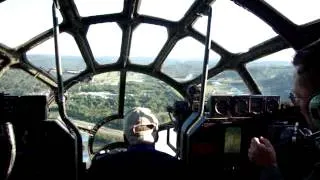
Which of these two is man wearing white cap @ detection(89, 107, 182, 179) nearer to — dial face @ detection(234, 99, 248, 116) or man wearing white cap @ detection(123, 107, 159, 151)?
man wearing white cap @ detection(123, 107, 159, 151)

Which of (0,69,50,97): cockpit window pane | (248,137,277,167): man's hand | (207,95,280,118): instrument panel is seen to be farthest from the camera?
(0,69,50,97): cockpit window pane

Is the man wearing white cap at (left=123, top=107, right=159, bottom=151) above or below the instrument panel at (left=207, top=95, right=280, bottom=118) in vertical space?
below

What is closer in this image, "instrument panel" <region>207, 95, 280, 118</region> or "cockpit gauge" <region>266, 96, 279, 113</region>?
"instrument panel" <region>207, 95, 280, 118</region>

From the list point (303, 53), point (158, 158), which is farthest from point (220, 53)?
point (303, 53)

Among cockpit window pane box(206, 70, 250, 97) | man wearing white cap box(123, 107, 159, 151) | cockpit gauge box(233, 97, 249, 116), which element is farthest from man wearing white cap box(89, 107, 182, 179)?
cockpit window pane box(206, 70, 250, 97)

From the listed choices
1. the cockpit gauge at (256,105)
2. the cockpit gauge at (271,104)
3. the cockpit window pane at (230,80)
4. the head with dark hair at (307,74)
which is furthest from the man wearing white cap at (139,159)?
the cockpit window pane at (230,80)
